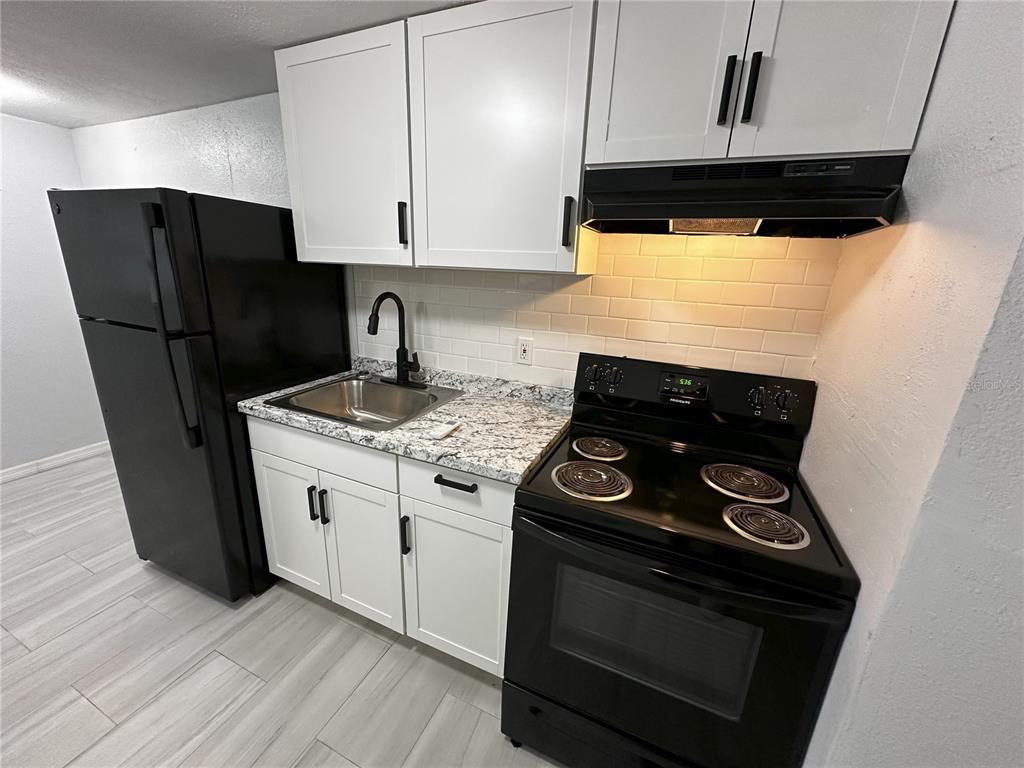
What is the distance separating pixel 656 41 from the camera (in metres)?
1.03

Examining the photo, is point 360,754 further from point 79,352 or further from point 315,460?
point 79,352

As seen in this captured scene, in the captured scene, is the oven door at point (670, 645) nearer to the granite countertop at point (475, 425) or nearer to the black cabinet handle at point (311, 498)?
the granite countertop at point (475, 425)

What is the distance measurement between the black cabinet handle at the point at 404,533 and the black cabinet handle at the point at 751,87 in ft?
4.84

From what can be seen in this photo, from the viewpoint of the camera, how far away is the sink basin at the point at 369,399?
5.88 feet

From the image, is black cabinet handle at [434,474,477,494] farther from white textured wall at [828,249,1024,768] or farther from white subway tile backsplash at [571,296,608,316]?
white textured wall at [828,249,1024,768]

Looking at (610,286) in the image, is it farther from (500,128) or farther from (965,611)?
(965,611)

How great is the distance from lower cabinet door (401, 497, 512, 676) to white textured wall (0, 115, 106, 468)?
3114 mm

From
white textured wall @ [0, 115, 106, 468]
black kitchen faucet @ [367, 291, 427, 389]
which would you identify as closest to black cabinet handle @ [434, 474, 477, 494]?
black kitchen faucet @ [367, 291, 427, 389]

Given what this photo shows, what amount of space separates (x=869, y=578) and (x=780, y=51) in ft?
3.73

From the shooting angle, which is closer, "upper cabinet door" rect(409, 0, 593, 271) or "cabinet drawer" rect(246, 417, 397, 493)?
"upper cabinet door" rect(409, 0, 593, 271)

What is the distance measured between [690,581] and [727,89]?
45.1 inches

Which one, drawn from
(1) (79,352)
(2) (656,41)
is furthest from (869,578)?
(1) (79,352)

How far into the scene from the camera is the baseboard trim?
2.71 metres

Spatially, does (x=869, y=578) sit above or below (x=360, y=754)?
above
